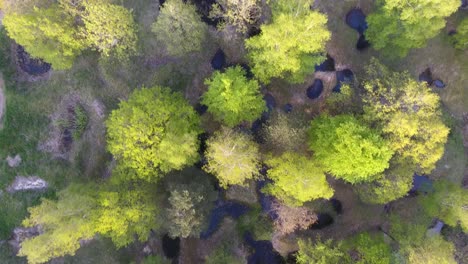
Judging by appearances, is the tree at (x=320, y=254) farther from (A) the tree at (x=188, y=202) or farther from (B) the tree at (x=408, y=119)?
(B) the tree at (x=408, y=119)

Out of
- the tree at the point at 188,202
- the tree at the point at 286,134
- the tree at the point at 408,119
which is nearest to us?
the tree at the point at 408,119

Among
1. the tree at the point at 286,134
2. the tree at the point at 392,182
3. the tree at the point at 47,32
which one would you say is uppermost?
the tree at the point at 47,32

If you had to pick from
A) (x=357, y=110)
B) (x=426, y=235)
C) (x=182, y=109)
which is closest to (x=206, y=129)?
(x=182, y=109)

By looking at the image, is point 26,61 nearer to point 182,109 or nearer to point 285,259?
point 182,109

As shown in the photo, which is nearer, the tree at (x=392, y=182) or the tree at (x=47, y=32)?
the tree at (x=47, y=32)

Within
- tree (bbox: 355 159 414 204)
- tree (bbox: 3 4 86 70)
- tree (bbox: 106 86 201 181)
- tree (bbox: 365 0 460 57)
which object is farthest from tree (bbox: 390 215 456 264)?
tree (bbox: 3 4 86 70)

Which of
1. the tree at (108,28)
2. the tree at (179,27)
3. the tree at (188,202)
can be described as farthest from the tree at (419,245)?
the tree at (108,28)
